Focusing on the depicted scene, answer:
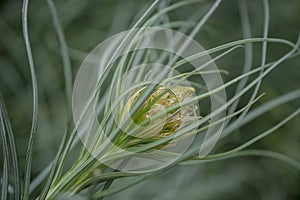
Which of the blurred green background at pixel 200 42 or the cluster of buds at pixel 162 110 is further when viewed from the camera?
the blurred green background at pixel 200 42

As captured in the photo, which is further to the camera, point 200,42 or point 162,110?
point 200,42

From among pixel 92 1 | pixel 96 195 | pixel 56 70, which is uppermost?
pixel 92 1

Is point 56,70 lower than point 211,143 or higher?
higher

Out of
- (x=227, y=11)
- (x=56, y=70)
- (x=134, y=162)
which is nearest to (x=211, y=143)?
(x=134, y=162)

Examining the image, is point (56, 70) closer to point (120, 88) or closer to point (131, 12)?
point (131, 12)

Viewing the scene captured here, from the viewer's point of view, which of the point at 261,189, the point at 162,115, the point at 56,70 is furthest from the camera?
the point at 261,189

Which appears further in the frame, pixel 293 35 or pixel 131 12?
pixel 293 35

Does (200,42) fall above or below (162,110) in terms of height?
above

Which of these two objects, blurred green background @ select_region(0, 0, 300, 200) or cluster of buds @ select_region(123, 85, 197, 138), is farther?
blurred green background @ select_region(0, 0, 300, 200)
